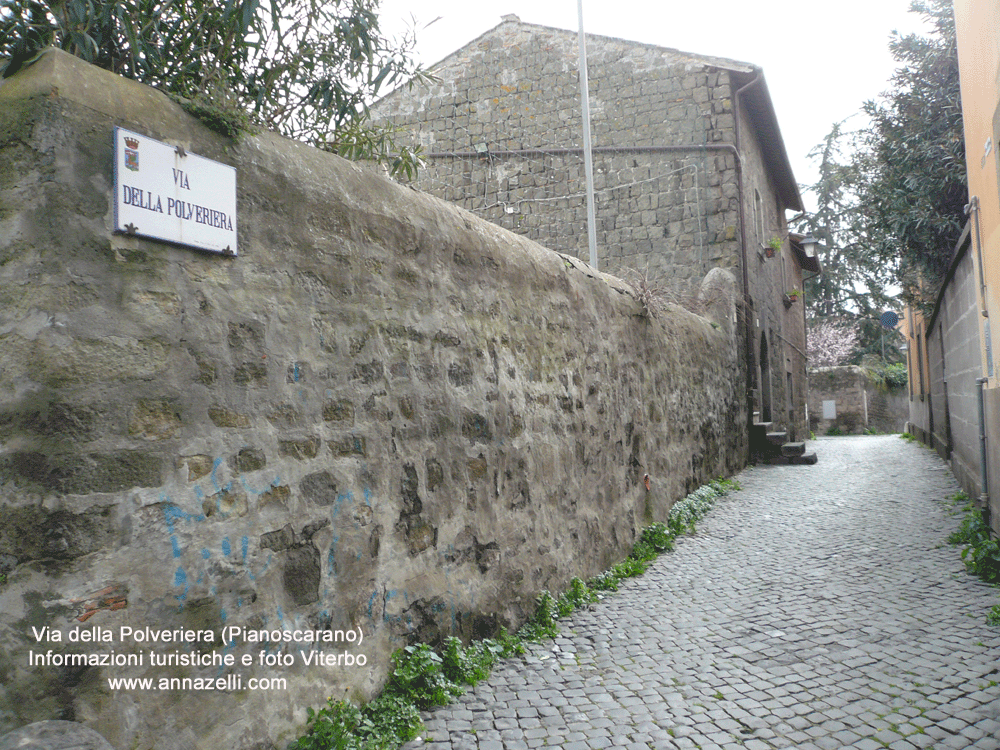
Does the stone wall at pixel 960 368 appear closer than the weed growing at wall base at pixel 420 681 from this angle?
No

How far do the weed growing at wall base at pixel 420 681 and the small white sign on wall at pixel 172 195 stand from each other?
1.68 m

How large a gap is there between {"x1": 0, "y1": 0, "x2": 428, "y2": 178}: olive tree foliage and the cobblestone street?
252 cm

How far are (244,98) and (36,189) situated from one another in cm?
115

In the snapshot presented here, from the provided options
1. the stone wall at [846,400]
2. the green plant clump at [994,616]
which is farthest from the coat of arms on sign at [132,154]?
the stone wall at [846,400]

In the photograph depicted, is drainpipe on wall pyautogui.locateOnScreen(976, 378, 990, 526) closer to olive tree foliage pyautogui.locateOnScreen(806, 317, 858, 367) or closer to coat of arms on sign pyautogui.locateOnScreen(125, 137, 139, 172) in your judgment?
coat of arms on sign pyautogui.locateOnScreen(125, 137, 139, 172)

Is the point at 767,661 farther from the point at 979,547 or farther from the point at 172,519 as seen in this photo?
the point at 172,519

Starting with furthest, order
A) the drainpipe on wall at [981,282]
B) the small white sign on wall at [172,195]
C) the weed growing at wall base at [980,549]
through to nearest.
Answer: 1. the drainpipe on wall at [981,282]
2. the weed growing at wall base at [980,549]
3. the small white sign on wall at [172,195]

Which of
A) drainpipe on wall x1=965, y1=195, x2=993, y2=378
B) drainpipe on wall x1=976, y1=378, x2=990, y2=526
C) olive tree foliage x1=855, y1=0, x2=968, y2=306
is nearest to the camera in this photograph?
drainpipe on wall x1=965, y1=195, x2=993, y2=378

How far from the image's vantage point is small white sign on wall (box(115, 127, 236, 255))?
2.12m

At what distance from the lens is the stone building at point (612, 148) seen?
35.6 ft

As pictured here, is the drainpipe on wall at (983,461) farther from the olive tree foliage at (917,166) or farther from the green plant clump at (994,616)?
the olive tree foliage at (917,166)

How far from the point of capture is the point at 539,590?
13.6 feet

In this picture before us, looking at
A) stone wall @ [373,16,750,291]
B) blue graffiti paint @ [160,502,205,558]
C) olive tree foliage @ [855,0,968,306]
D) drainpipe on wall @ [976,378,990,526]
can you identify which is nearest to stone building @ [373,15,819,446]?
stone wall @ [373,16,750,291]

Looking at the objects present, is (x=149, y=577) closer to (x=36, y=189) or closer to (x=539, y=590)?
(x=36, y=189)
